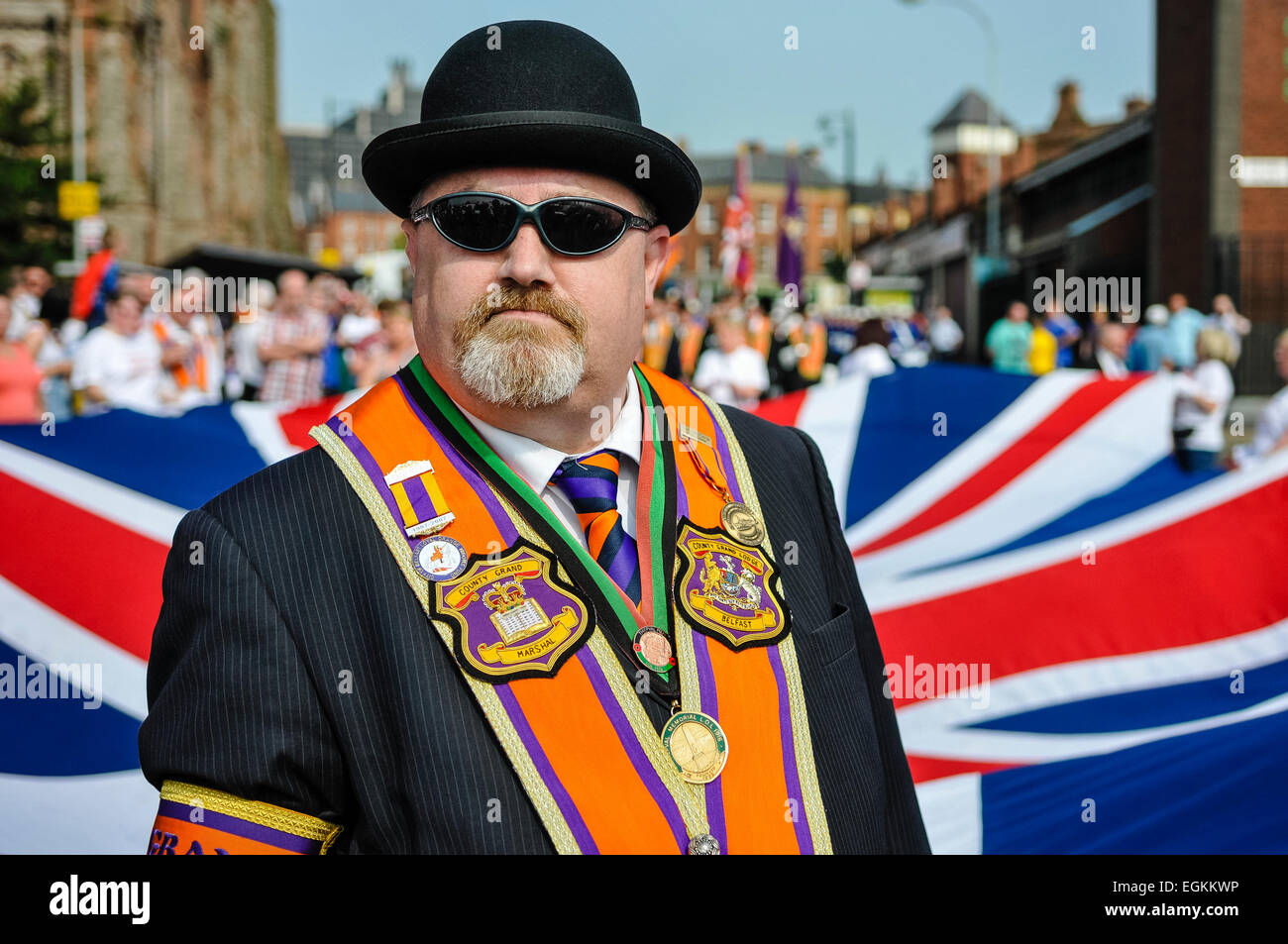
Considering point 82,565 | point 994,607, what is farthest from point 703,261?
point 82,565

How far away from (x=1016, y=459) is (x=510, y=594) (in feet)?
13.9

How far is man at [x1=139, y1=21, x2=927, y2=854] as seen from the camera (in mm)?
1727

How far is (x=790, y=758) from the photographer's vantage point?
191 centimetres

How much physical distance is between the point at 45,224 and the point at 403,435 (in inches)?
1039

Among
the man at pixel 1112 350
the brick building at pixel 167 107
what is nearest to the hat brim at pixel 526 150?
the man at pixel 1112 350

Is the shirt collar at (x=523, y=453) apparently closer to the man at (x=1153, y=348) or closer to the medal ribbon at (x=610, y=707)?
the medal ribbon at (x=610, y=707)

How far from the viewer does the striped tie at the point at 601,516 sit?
1.98 m

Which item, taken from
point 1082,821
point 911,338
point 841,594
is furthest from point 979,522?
point 911,338

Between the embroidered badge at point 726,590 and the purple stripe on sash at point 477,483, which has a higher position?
the purple stripe on sash at point 477,483

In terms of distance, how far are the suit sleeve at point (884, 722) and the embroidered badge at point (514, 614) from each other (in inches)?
22.5

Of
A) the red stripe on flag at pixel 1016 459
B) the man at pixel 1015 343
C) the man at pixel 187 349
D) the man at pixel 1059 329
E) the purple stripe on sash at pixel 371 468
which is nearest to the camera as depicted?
the purple stripe on sash at pixel 371 468

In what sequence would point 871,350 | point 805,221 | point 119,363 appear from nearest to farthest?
point 119,363
point 871,350
point 805,221

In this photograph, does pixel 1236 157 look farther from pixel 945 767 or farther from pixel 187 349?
pixel 945 767

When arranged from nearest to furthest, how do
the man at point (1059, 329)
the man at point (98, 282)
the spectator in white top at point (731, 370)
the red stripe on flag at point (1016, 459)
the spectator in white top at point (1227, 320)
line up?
the red stripe on flag at point (1016, 459) → the man at point (98, 282) → the spectator in white top at point (731, 370) → the spectator in white top at point (1227, 320) → the man at point (1059, 329)
